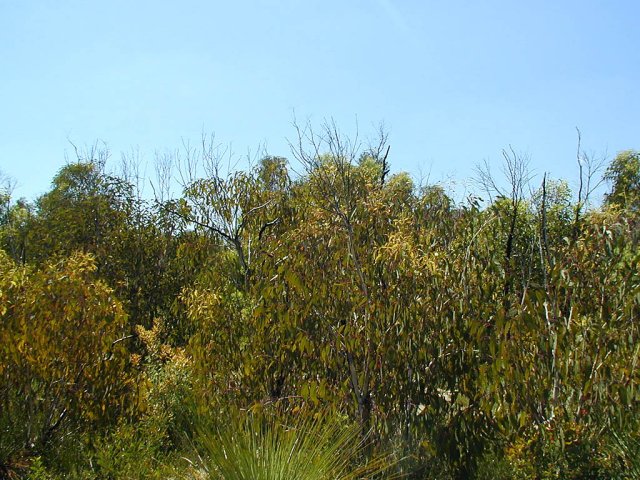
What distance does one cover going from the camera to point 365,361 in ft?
19.8

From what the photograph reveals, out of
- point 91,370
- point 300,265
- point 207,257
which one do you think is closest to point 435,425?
point 300,265

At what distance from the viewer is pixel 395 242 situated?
5770 mm

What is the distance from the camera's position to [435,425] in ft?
18.6

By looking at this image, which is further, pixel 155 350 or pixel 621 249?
pixel 155 350

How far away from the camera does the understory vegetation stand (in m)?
4.80

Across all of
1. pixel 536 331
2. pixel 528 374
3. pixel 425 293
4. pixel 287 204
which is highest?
pixel 287 204

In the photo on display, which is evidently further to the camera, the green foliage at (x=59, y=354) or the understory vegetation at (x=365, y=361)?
the green foliage at (x=59, y=354)

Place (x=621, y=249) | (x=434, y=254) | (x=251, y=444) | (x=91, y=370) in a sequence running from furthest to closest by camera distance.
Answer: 1. (x=91, y=370)
2. (x=434, y=254)
3. (x=251, y=444)
4. (x=621, y=249)

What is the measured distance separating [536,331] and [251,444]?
235 cm

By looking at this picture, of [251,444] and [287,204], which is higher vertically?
[287,204]

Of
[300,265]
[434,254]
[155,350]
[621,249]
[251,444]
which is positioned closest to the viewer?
[621,249]

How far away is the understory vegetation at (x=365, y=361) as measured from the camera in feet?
15.8

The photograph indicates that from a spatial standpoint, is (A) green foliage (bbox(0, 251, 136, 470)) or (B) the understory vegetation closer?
(B) the understory vegetation

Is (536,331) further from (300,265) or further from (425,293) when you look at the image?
(300,265)
